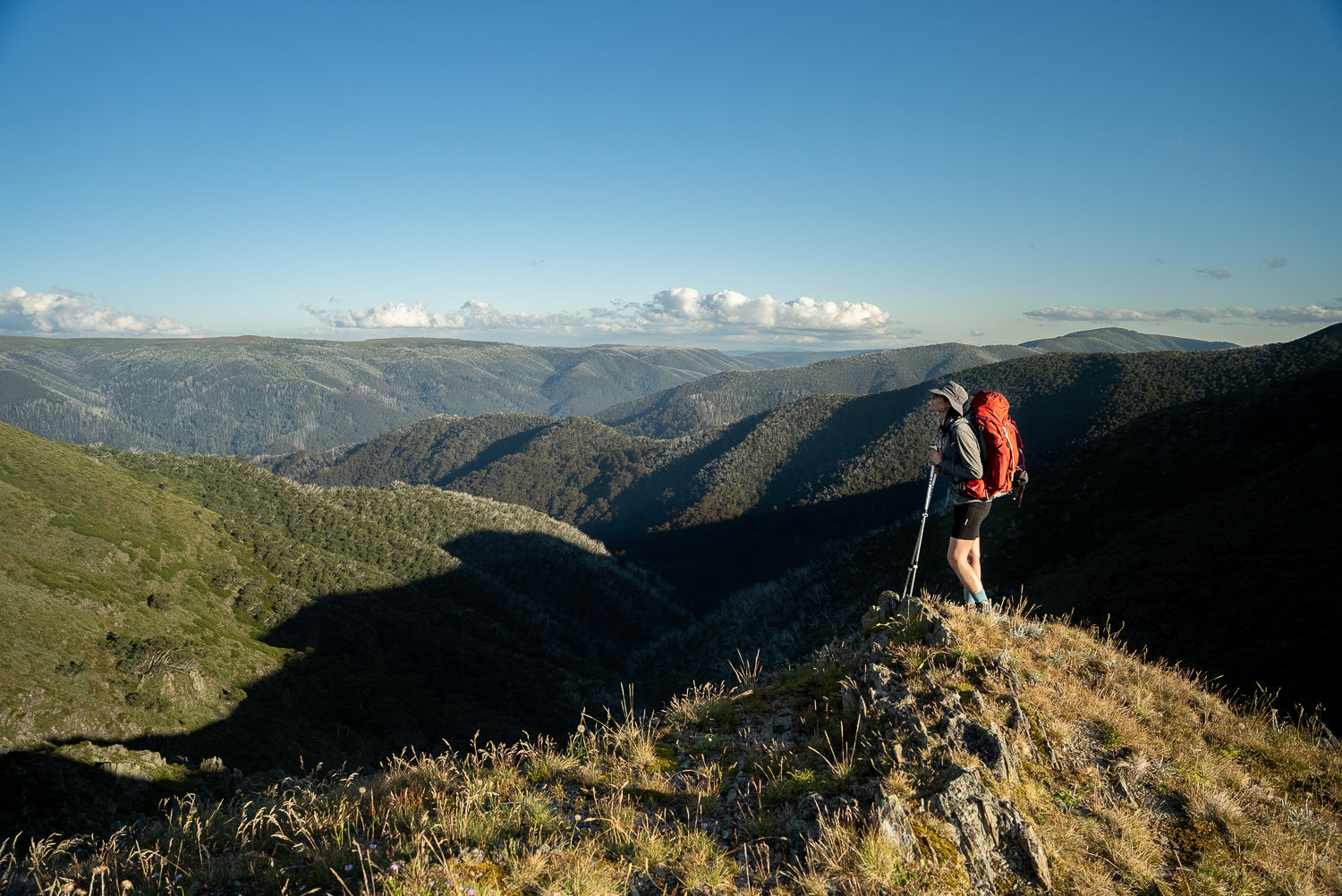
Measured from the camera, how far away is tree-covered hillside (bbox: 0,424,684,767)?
33844 mm

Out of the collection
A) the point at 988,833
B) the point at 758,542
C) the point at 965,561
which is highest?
the point at 965,561

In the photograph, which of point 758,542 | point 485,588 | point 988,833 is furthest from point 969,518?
point 758,542

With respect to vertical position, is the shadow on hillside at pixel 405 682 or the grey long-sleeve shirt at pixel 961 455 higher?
the grey long-sleeve shirt at pixel 961 455

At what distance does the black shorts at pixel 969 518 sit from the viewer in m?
7.88

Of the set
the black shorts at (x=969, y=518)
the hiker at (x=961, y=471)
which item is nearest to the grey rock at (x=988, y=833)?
the hiker at (x=961, y=471)

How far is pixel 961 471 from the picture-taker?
311 inches

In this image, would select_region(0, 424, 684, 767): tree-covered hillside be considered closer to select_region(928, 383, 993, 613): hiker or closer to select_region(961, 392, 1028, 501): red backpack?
select_region(928, 383, 993, 613): hiker

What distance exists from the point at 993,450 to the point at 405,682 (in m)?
63.5

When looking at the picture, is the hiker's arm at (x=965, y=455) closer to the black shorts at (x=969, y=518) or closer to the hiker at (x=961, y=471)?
the hiker at (x=961, y=471)

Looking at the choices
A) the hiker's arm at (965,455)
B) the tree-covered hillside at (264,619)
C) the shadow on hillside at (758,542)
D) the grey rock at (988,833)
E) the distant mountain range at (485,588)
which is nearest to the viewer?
the grey rock at (988,833)

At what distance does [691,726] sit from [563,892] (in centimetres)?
325

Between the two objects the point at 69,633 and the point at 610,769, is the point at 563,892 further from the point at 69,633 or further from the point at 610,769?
the point at 69,633

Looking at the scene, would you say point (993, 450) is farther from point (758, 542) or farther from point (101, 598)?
point (758, 542)

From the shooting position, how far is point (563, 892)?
12.8 ft
